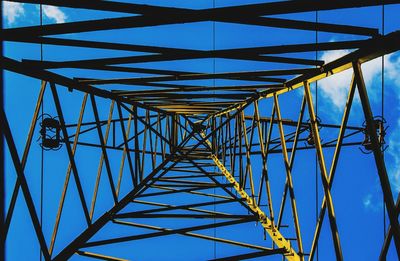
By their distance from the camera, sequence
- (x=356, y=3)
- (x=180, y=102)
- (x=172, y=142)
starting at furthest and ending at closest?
(x=172, y=142) < (x=180, y=102) < (x=356, y=3)

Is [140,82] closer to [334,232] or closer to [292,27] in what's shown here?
[292,27]

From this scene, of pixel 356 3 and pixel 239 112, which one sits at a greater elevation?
pixel 239 112

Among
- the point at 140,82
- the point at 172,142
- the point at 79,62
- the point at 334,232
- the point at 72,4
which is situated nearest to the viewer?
the point at 72,4

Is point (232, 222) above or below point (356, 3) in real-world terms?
below

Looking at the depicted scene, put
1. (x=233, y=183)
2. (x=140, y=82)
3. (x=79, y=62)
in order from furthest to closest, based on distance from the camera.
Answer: (x=233, y=183) → (x=140, y=82) → (x=79, y=62)

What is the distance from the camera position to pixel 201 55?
664 cm

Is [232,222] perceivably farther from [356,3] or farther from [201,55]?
[356,3]

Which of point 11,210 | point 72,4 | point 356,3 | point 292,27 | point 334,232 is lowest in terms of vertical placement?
point 334,232

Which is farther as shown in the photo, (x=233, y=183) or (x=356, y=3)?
(x=233, y=183)

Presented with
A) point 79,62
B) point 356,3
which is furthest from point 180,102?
point 356,3

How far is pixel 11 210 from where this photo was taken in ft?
21.5

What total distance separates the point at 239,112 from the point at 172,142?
582 centimetres

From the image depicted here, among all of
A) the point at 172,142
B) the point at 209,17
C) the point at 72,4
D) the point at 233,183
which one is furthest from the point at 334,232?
the point at 172,142

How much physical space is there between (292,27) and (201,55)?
5.37 ft
